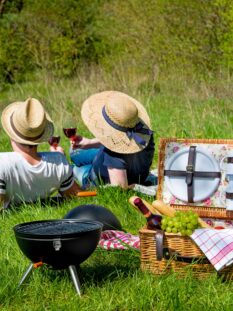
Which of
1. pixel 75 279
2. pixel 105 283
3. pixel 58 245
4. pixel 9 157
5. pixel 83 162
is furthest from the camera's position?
pixel 83 162

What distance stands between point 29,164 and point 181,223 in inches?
89.4

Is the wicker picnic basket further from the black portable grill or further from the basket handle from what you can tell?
the black portable grill

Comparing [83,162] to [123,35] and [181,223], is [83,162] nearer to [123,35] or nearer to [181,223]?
[181,223]

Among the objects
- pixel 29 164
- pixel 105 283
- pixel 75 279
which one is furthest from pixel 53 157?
pixel 75 279

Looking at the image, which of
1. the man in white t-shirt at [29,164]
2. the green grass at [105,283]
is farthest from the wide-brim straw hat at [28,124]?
the green grass at [105,283]

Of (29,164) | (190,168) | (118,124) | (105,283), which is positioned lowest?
(105,283)

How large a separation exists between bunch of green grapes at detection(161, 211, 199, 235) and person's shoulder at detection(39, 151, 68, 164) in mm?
2192

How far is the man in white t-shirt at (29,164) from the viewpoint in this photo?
6453 millimetres

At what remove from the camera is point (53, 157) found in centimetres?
674

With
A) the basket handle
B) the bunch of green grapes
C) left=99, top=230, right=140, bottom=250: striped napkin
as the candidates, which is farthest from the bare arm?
the basket handle

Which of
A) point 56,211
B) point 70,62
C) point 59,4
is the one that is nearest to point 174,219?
point 56,211

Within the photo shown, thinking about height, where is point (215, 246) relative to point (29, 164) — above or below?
below

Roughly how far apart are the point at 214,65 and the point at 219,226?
11994mm

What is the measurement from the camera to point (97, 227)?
4.50 metres
